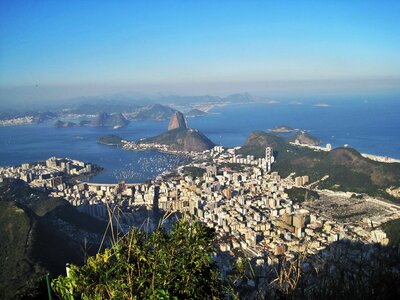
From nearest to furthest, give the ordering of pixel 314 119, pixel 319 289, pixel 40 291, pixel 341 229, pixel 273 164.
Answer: pixel 319 289 < pixel 40 291 < pixel 341 229 < pixel 273 164 < pixel 314 119

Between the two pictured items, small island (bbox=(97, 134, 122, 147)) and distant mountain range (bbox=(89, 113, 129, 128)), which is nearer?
small island (bbox=(97, 134, 122, 147))

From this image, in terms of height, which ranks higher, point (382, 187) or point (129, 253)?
point (129, 253)

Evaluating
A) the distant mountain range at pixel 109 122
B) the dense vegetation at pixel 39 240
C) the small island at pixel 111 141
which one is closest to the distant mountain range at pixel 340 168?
the dense vegetation at pixel 39 240

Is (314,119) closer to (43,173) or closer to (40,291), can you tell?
(43,173)

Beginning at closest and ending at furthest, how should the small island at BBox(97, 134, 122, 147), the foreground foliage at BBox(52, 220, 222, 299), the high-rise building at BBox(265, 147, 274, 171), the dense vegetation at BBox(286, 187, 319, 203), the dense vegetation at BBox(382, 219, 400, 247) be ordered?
the foreground foliage at BBox(52, 220, 222, 299) → the dense vegetation at BBox(382, 219, 400, 247) → the dense vegetation at BBox(286, 187, 319, 203) → the high-rise building at BBox(265, 147, 274, 171) → the small island at BBox(97, 134, 122, 147)

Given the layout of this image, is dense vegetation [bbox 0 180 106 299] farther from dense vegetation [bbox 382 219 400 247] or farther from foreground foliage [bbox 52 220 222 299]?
dense vegetation [bbox 382 219 400 247]

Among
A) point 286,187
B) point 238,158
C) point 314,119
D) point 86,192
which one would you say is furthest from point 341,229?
point 314,119

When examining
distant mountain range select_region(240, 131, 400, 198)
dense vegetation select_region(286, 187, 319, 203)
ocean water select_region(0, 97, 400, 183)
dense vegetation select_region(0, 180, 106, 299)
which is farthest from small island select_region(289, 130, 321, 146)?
dense vegetation select_region(0, 180, 106, 299)

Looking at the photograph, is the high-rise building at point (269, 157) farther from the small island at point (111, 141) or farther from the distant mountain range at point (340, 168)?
the small island at point (111, 141)

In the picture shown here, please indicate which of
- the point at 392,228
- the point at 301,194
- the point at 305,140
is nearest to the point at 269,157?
Result: the point at 301,194

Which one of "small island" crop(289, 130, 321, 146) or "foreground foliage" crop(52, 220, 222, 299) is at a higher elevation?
"foreground foliage" crop(52, 220, 222, 299)
